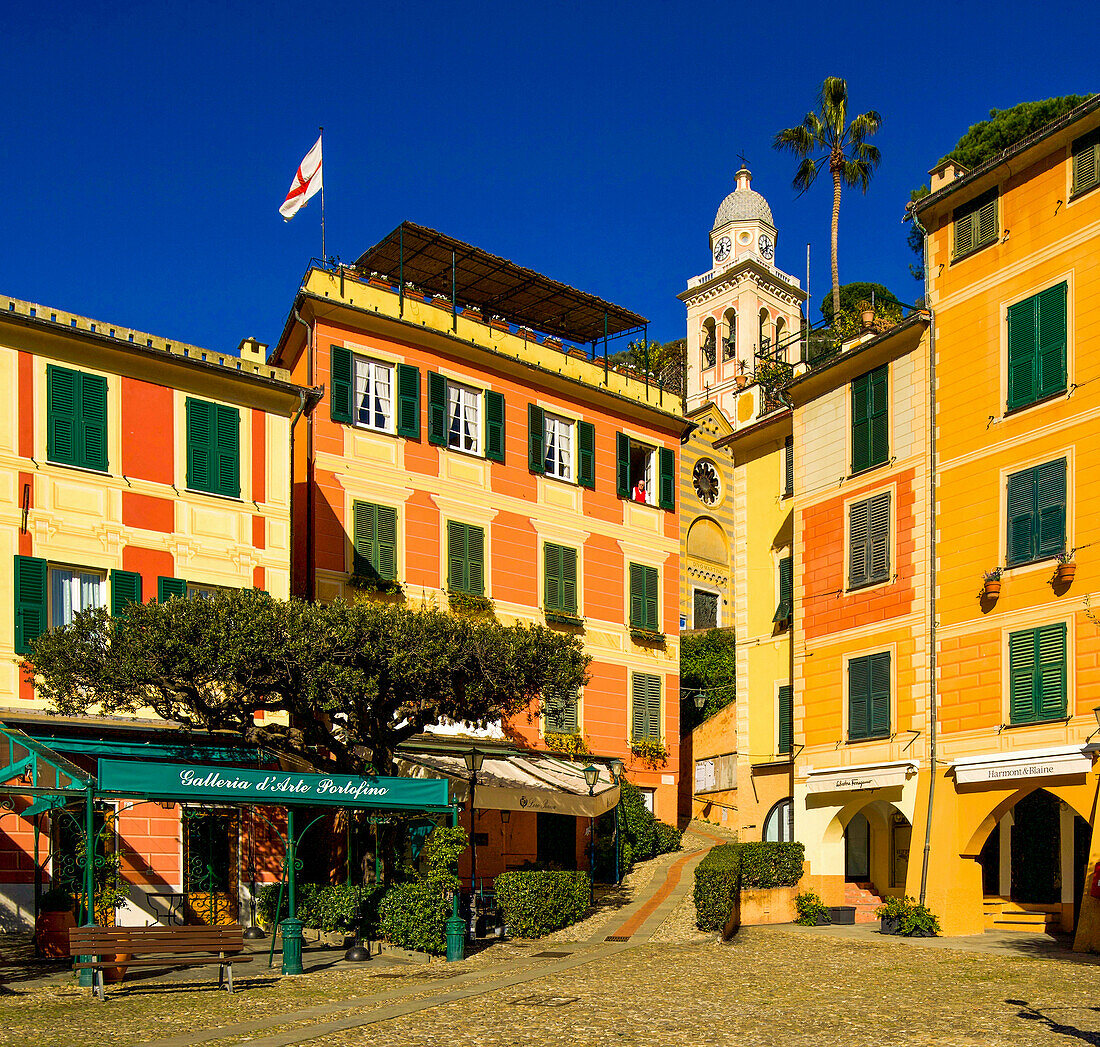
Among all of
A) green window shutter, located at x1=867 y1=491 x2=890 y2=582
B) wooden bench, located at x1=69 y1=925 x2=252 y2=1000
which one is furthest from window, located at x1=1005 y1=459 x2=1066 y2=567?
wooden bench, located at x1=69 y1=925 x2=252 y2=1000

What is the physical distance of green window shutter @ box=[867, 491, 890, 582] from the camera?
2581 cm

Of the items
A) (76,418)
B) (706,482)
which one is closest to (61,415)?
(76,418)

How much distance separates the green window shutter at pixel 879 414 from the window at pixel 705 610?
25.3m

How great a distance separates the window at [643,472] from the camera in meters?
35.6

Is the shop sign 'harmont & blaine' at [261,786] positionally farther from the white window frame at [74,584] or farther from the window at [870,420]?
the window at [870,420]

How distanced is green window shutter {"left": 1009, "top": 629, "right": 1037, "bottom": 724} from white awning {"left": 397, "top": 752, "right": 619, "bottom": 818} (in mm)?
7754

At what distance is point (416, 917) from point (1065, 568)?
12139 millimetres

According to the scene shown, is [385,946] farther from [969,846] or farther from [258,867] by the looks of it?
[969,846]

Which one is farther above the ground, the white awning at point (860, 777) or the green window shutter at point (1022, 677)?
the green window shutter at point (1022, 677)

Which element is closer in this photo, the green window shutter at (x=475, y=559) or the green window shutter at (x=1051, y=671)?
the green window shutter at (x=1051, y=671)

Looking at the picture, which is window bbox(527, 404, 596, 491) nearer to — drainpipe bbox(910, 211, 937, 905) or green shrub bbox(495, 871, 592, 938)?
drainpipe bbox(910, 211, 937, 905)

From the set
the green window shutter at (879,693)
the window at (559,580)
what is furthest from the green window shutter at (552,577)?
the green window shutter at (879,693)

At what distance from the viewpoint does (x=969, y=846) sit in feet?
75.4

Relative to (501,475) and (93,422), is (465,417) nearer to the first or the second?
(501,475)
